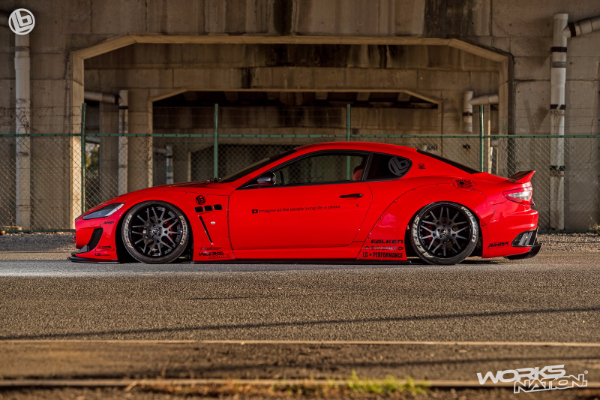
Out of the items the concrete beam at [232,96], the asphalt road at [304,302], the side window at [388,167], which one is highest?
the concrete beam at [232,96]

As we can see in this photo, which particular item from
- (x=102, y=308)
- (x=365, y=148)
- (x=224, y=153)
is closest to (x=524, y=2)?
(x=365, y=148)

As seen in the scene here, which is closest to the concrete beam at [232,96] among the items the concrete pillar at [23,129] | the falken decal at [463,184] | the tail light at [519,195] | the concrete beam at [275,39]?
the concrete beam at [275,39]

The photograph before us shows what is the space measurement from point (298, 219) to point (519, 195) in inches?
88.3

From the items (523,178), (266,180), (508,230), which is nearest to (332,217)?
(266,180)

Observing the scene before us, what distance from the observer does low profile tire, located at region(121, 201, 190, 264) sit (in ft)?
23.1

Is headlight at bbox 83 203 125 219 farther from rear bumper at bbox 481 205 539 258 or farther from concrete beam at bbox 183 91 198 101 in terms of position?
concrete beam at bbox 183 91 198 101

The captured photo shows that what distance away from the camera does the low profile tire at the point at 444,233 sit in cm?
694

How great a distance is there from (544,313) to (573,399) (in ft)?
6.97

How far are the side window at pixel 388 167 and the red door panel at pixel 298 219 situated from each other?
0.93 feet

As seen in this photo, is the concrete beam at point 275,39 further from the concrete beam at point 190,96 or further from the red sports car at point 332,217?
the concrete beam at point 190,96

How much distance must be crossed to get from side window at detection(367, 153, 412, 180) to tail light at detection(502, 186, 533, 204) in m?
1.02

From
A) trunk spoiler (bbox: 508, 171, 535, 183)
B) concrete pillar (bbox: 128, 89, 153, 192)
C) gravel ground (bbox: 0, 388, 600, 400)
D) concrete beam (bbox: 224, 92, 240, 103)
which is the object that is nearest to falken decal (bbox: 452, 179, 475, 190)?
trunk spoiler (bbox: 508, 171, 535, 183)

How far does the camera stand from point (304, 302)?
539 cm

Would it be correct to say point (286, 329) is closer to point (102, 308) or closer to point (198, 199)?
point (102, 308)
